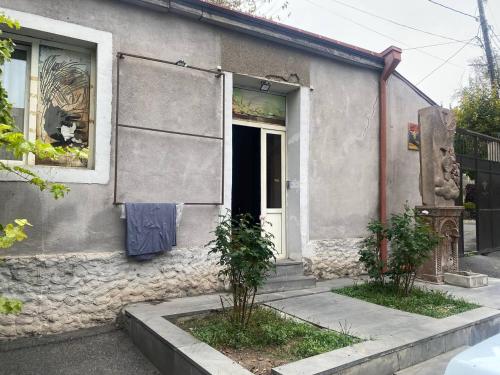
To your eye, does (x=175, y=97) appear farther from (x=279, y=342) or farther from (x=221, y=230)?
(x=279, y=342)

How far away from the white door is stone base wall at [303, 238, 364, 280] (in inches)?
19.7

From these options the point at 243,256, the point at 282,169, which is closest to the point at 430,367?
the point at 243,256

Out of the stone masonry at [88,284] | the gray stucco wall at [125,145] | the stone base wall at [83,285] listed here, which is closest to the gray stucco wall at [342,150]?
the gray stucco wall at [125,145]

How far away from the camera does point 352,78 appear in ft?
24.1

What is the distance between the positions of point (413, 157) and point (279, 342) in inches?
236

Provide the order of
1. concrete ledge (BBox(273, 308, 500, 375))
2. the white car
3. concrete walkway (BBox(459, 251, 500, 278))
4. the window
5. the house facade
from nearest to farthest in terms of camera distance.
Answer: the white car
concrete ledge (BBox(273, 308, 500, 375))
the house facade
the window
concrete walkway (BBox(459, 251, 500, 278))

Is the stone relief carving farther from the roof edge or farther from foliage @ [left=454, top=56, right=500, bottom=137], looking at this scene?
foliage @ [left=454, top=56, right=500, bottom=137]

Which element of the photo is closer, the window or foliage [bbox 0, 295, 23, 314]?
foliage [bbox 0, 295, 23, 314]

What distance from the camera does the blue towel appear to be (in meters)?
4.86

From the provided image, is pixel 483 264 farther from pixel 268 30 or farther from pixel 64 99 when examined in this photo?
pixel 64 99

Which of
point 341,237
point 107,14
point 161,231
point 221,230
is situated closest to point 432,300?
point 341,237

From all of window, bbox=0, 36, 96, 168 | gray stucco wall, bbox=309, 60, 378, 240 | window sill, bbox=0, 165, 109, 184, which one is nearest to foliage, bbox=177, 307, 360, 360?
window sill, bbox=0, 165, 109, 184

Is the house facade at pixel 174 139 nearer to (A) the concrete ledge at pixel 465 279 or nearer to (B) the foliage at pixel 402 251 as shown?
(B) the foliage at pixel 402 251

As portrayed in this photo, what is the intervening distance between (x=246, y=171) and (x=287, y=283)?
8.54 feet
